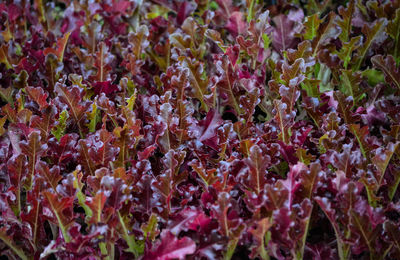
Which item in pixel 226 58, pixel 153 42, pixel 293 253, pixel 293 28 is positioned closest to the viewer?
pixel 293 253

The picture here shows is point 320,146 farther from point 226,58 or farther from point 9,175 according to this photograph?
point 9,175

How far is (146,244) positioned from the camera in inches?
48.4

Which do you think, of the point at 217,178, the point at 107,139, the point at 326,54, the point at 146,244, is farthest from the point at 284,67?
the point at 146,244

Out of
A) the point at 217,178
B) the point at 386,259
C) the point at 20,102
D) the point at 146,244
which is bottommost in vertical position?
the point at 386,259

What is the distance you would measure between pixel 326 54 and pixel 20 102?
110cm

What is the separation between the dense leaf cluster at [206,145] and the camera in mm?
1177

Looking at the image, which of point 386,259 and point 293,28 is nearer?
point 386,259

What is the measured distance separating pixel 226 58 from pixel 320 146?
1.36 ft

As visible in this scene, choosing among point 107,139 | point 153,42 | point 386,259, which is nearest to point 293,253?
point 386,259

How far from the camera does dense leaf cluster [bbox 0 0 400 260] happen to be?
1.18 meters

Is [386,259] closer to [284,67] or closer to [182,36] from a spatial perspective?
[284,67]

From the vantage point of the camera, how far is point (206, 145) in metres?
1.49

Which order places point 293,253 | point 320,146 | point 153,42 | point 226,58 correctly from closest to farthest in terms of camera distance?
point 293,253, point 320,146, point 226,58, point 153,42

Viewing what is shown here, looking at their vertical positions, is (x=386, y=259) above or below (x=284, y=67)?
below
